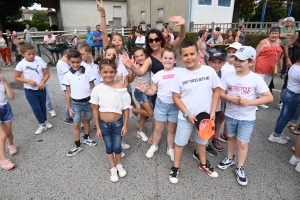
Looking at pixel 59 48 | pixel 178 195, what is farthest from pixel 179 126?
pixel 59 48

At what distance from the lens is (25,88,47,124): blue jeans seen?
354cm

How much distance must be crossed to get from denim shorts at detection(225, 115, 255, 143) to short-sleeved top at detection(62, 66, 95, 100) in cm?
207

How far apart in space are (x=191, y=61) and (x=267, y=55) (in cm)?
287

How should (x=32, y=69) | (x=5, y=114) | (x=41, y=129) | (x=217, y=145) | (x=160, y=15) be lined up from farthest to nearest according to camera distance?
(x=160, y=15) → (x=41, y=129) → (x=32, y=69) → (x=217, y=145) → (x=5, y=114)

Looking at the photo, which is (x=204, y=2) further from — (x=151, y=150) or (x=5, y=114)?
(x=5, y=114)

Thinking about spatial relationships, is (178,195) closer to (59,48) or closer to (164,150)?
(164,150)

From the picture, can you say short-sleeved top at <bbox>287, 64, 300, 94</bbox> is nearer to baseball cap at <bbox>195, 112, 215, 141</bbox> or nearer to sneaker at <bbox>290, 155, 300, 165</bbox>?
sneaker at <bbox>290, 155, 300, 165</bbox>

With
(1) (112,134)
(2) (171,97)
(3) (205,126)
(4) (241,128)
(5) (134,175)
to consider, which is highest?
(2) (171,97)

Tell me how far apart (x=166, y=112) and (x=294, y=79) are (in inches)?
79.4

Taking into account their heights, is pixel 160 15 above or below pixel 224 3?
below

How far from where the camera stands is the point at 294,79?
9.84 feet

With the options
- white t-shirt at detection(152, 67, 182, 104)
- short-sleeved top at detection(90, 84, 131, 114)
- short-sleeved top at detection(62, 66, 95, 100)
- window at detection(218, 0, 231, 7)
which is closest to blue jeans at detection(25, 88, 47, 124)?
short-sleeved top at detection(62, 66, 95, 100)

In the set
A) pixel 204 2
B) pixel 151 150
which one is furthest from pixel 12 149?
pixel 204 2

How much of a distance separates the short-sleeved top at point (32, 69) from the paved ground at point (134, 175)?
3.47ft
